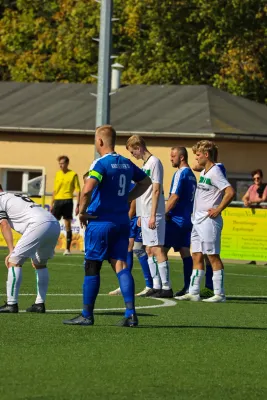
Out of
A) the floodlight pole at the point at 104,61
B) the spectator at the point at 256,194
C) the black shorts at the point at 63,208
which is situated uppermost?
the floodlight pole at the point at 104,61

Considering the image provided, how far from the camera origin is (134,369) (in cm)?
890

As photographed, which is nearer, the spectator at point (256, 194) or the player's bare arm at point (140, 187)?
the player's bare arm at point (140, 187)

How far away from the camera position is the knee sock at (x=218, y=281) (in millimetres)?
15133

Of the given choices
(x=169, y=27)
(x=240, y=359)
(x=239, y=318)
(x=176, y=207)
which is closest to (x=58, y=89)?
(x=169, y=27)

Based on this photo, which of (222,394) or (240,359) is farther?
(240,359)

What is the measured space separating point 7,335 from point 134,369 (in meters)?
2.11

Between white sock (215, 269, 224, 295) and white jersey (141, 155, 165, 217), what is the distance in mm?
1317

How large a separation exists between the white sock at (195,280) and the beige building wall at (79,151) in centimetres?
1746

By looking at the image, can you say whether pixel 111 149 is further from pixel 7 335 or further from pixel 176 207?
pixel 176 207

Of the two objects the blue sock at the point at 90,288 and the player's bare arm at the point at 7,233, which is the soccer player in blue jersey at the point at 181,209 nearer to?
the player's bare arm at the point at 7,233

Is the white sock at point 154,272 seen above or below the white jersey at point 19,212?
below

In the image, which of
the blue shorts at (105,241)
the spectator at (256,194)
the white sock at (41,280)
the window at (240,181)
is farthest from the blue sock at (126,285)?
the window at (240,181)

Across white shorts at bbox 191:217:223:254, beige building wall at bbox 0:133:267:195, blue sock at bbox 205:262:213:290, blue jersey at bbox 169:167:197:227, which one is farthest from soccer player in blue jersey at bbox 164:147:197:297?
beige building wall at bbox 0:133:267:195

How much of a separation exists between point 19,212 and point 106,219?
56.0 inches
